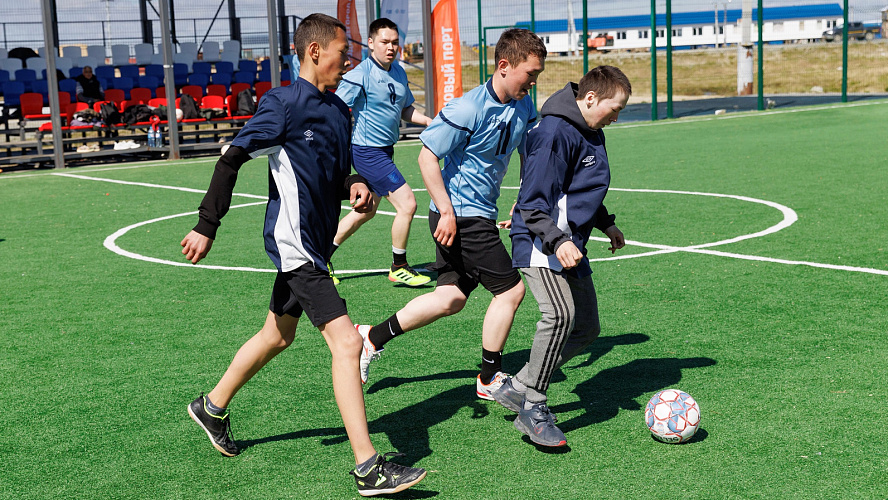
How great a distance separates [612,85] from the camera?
13.6 feet

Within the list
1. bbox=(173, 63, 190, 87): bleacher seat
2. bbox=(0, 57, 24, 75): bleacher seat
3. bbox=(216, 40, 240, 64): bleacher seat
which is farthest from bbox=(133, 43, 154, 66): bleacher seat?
bbox=(173, 63, 190, 87): bleacher seat

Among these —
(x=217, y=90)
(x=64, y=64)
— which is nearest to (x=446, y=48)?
(x=217, y=90)

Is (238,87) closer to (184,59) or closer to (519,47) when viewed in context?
(184,59)

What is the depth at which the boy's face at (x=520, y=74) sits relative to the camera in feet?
14.7

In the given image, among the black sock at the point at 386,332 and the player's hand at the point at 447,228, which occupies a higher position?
the player's hand at the point at 447,228

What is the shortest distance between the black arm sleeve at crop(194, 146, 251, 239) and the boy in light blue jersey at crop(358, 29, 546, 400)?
113cm

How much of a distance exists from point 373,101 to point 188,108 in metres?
13.7

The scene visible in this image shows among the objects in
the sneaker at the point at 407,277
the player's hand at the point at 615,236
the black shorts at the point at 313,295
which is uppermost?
the player's hand at the point at 615,236

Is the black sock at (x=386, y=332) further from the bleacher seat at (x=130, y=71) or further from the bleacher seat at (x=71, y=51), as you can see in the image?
the bleacher seat at (x=71, y=51)

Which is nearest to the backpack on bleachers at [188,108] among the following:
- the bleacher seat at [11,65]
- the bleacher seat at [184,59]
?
the bleacher seat at [184,59]

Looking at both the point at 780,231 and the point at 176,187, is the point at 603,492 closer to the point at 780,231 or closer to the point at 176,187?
the point at 780,231

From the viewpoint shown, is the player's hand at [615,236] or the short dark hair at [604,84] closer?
the short dark hair at [604,84]

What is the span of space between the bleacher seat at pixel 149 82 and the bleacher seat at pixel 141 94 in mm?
1543

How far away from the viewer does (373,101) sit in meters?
7.78
